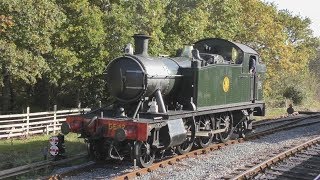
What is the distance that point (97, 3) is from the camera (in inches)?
874

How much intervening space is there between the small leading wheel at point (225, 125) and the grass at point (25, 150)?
4.18 m

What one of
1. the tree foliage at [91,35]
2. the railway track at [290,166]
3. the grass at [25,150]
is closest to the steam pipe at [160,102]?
the railway track at [290,166]

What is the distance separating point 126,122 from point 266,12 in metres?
24.9

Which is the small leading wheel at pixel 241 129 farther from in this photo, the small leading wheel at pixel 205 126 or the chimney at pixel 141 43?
the chimney at pixel 141 43

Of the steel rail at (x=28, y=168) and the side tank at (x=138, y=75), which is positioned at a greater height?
the side tank at (x=138, y=75)

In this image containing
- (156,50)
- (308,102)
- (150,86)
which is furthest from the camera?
(308,102)

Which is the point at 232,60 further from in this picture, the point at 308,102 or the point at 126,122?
the point at 308,102

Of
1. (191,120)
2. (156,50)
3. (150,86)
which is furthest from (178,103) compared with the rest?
(156,50)

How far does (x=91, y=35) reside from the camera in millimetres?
19109

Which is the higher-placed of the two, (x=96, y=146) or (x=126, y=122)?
(x=126, y=122)

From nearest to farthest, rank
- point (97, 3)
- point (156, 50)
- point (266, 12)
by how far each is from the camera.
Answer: point (156, 50)
point (97, 3)
point (266, 12)

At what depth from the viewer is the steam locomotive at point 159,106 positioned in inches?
356

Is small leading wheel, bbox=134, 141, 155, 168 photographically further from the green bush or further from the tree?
the green bush

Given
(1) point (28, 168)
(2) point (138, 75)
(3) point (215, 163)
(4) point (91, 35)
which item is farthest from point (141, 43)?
(4) point (91, 35)
